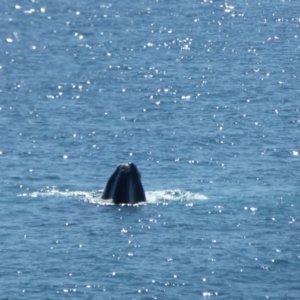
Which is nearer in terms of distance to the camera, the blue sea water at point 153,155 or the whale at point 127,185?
the blue sea water at point 153,155

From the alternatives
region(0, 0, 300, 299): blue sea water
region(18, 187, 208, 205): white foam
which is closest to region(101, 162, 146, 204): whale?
region(18, 187, 208, 205): white foam

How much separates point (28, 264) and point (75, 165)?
916 inches

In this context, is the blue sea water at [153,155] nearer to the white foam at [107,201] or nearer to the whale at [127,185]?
the white foam at [107,201]

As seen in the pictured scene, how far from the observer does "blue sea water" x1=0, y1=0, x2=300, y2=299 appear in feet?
229

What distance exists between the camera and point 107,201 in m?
82.8

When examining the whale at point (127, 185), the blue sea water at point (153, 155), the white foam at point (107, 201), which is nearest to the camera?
the blue sea water at point (153, 155)

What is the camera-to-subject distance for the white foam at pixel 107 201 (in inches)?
3273

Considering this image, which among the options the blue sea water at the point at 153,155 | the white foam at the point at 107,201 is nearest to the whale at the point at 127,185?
the white foam at the point at 107,201

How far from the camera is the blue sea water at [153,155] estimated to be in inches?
2746

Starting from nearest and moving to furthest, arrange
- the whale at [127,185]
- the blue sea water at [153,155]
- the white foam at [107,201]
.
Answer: the blue sea water at [153,155], the whale at [127,185], the white foam at [107,201]

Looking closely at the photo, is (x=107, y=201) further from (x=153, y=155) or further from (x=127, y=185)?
(x=153, y=155)

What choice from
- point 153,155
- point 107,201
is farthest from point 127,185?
point 153,155

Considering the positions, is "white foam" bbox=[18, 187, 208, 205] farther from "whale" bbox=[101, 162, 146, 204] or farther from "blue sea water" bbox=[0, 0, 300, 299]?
"whale" bbox=[101, 162, 146, 204]

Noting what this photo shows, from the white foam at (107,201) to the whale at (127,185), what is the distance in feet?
1.90
